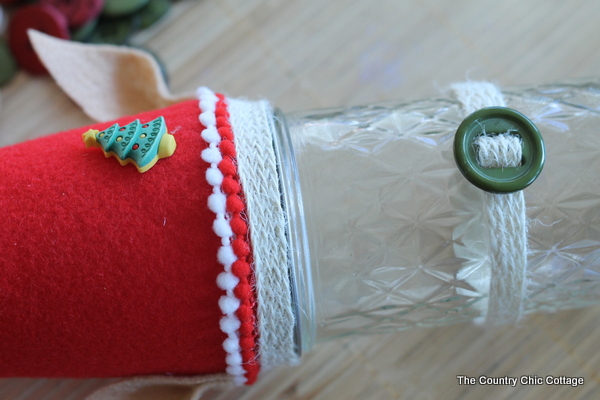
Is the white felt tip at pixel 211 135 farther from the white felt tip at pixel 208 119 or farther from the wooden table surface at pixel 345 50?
the wooden table surface at pixel 345 50

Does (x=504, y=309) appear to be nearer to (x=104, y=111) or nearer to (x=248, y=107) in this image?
(x=248, y=107)

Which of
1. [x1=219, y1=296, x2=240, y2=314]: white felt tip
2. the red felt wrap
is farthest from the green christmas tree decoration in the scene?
[x1=219, y1=296, x2=240, y2=314]: white felt tip

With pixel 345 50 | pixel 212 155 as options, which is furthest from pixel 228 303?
pixel 345 50

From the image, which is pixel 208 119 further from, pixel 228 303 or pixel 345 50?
pixel 345 50

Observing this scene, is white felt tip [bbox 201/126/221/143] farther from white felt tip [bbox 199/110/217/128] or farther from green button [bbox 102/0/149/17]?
green button [bbox 102/0/149/17]

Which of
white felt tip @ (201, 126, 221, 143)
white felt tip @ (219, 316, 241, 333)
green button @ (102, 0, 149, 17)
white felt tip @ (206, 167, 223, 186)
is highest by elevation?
green button @ (102, 0, 149, 17)

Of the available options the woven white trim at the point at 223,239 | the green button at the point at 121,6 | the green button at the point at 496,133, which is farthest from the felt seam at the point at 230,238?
the green button at the point at 121,6

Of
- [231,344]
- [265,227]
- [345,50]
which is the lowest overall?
[231,344]
